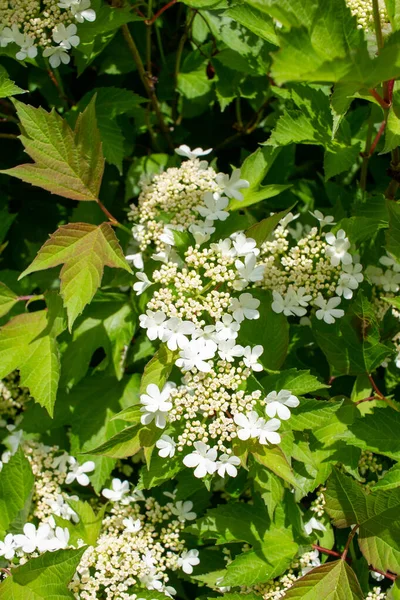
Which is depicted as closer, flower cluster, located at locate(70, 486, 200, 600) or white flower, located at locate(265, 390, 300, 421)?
white flower, located at locate(265, 390, 300, 421)

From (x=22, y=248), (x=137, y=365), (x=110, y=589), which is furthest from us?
(x=22, y=248)

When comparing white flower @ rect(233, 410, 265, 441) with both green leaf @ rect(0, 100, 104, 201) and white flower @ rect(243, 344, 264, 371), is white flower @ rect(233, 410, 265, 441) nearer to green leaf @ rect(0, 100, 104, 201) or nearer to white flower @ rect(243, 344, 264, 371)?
white flower @ rect(243, 344, 264, 371)

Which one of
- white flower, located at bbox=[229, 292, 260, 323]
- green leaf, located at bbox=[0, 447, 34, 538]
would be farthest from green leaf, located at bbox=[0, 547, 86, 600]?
white flower, located at bbox=[229, 292, 260, 323]

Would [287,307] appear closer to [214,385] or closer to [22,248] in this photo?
[214,385]

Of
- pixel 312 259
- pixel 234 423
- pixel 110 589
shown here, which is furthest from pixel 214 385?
pixel 110 589

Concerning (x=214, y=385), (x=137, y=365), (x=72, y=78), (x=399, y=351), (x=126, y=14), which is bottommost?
(x=137, y=365)

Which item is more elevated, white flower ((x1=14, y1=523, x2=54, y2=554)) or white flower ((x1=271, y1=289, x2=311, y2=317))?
white flower ((x1=271, y1=289, x2=311, y2=317))

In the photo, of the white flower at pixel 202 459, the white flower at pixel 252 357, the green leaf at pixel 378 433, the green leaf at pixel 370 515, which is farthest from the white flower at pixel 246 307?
the green leaf at pixel 370 515
